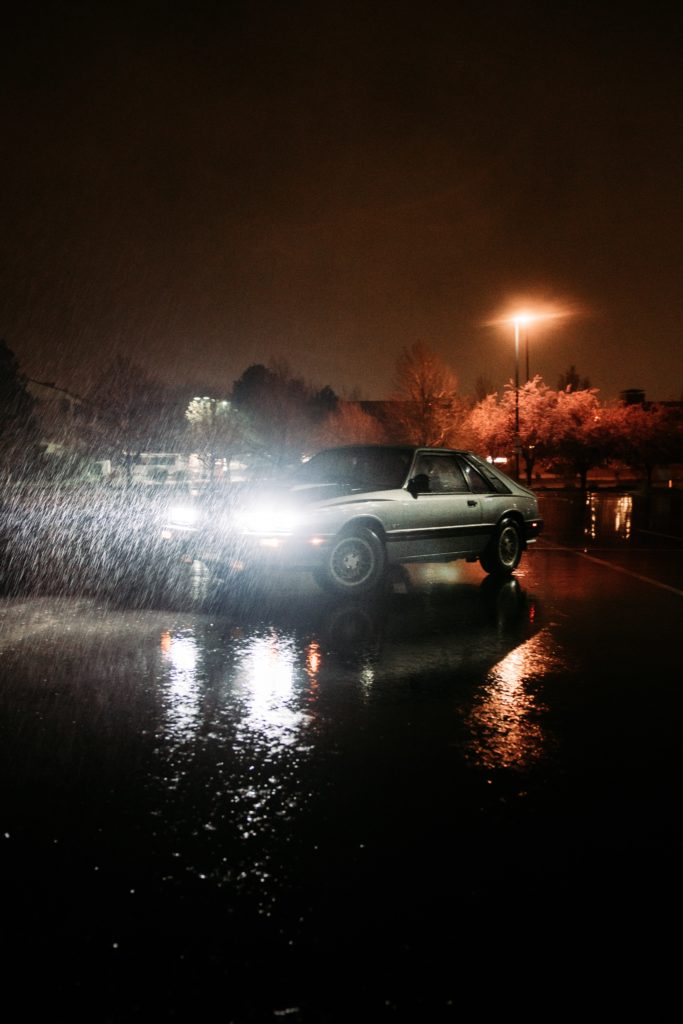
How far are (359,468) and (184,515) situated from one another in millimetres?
2204

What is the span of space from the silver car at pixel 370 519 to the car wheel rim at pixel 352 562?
0.04 feet

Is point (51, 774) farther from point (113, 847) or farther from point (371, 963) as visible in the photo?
point (371, 963)

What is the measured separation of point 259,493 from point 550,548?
25.1ft

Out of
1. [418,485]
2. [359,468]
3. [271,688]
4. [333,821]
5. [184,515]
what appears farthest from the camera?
[359,468]

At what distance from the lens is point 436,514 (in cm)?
1017

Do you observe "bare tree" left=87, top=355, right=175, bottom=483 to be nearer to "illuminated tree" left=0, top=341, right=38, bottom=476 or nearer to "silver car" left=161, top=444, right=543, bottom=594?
"illuminated tree" left=0, top=341, right=38, bottom=476

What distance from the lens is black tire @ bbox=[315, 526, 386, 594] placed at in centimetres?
924

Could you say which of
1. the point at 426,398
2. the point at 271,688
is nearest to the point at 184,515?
the point at 271,688

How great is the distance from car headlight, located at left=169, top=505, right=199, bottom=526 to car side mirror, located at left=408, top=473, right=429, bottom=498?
8.36ft

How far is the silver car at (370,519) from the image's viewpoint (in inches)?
358

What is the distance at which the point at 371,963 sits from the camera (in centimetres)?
252

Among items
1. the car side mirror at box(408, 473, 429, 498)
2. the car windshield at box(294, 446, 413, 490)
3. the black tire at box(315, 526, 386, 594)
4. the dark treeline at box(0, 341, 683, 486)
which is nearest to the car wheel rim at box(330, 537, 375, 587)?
the black tire at box(315, 526, 386, 594)

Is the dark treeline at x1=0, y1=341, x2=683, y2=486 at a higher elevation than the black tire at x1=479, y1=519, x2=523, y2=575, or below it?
higher

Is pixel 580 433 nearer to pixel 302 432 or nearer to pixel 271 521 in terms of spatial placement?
pixel 302 432
